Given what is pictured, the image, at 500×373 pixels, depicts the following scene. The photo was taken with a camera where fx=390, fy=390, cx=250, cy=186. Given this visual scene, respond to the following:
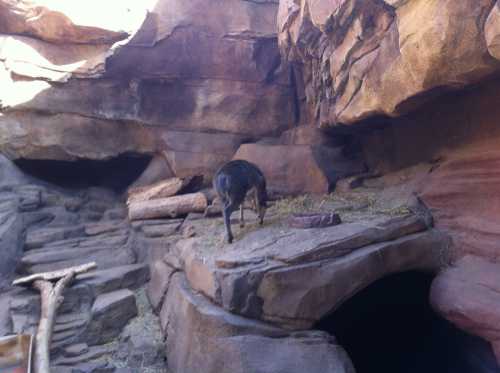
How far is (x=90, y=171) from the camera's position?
9383 mm

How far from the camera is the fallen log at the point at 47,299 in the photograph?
4.68 meters

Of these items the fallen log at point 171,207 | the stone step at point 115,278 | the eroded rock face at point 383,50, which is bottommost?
the stone step at point 115,278

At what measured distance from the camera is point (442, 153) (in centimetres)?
557

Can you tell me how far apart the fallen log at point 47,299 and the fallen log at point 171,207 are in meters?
1.47

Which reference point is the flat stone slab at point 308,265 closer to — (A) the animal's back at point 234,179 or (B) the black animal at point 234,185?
(B) the black animal at point 234,185

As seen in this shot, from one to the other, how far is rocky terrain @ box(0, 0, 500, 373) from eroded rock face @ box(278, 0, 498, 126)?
1.0 inches

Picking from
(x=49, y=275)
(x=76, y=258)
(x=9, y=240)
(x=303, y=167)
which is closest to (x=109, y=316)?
(x=49, y=275)

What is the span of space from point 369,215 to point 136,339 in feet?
11.9

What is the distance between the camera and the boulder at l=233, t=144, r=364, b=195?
7.70 meters

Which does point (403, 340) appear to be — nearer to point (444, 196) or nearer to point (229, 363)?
point (444, 196)

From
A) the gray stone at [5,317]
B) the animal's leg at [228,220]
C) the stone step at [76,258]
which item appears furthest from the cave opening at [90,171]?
the animal's leg at [228,220]

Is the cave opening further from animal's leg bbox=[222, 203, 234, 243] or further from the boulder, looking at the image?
animal's leg bbox=[222, 203, 234, 243]

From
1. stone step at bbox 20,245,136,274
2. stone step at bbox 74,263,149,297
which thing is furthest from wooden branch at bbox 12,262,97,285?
stone step at bbox 20,245,136,274

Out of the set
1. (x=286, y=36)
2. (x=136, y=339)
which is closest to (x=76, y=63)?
(x=286, y=36)
